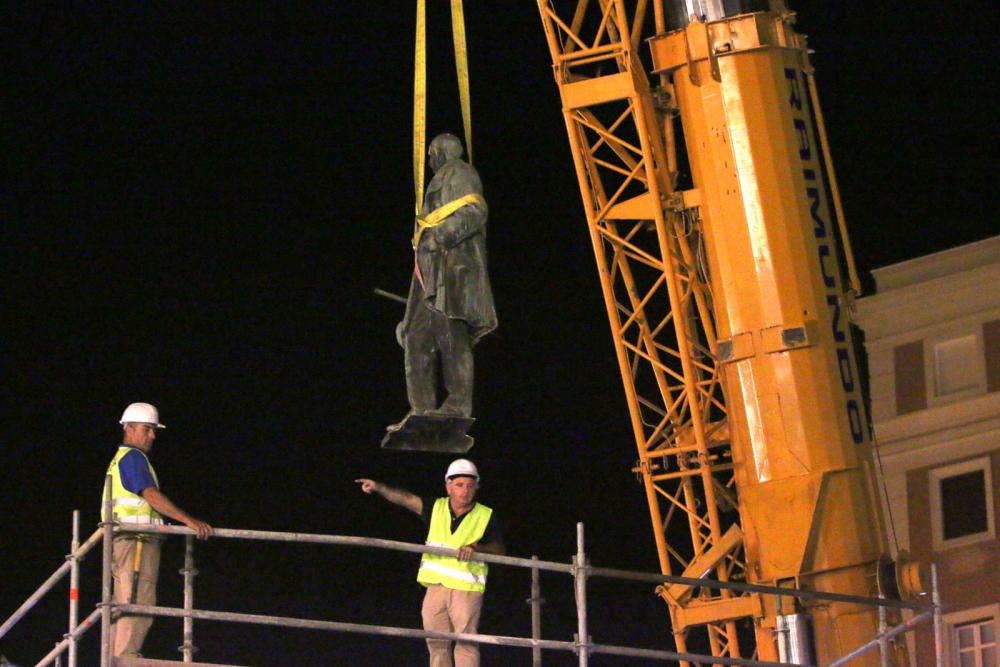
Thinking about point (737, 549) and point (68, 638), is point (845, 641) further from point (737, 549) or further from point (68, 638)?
point (68, 638)

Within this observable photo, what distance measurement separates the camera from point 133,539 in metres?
21.9

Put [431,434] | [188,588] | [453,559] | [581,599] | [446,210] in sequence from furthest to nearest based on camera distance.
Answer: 1. [431,434]
2. [446,210]
3. [453,559]
4. [188,588]
5. [581,599]

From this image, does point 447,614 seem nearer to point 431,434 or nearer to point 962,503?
point 431,434

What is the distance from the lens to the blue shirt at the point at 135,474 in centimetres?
2180

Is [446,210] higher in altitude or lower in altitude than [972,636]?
higher

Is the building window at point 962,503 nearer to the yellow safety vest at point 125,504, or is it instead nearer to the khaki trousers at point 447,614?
the khaki trousers at point 447,614

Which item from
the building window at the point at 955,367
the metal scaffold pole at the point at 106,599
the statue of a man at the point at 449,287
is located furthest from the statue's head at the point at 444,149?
the building window at the point at 955,367

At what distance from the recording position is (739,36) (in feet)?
89.4

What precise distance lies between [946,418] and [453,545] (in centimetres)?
2698

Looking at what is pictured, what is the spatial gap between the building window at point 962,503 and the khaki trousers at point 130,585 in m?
27.5

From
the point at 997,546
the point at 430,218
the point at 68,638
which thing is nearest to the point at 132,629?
the point at 68,638

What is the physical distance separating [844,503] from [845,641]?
1476 millimetres

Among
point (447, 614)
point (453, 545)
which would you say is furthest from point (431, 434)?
point (447, 614)

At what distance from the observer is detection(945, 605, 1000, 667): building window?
147 feet
